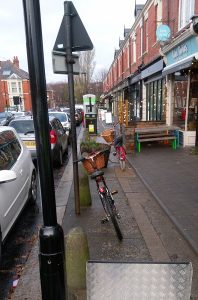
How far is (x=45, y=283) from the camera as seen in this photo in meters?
1.88

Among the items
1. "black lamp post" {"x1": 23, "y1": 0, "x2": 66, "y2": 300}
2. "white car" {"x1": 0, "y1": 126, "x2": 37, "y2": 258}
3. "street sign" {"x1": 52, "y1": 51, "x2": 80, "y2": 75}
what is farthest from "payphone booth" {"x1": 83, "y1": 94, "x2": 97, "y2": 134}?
"black lamp post" {"x1": 23, "y1": 0, "x2": 66, "y2": 300}

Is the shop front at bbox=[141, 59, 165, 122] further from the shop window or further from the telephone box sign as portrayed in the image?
the telephone box sign

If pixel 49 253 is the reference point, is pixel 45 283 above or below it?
below

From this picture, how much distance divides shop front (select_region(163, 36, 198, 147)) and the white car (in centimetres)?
580

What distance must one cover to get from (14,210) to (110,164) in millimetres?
5360

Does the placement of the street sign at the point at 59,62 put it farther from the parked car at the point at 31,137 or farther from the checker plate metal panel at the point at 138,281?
the parked car at the point at 31,137

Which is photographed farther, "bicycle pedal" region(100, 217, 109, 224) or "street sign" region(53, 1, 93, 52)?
"bicycle pedal" region(100, 217, 109, 224)

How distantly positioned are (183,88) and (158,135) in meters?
2.14

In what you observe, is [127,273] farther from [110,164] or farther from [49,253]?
[110,164]

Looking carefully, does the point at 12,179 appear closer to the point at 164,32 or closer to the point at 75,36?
the point at 75,36

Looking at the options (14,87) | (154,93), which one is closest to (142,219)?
(154,93)

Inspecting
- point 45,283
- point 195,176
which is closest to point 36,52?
point 45,283

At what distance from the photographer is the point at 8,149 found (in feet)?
15.5

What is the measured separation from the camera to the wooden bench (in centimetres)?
1119
